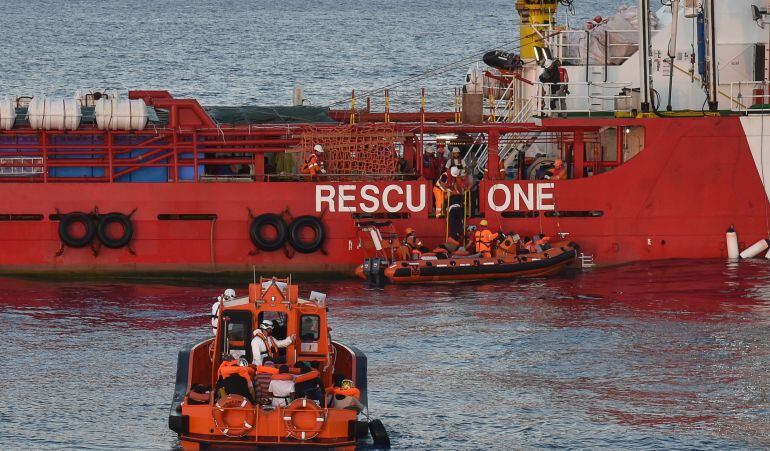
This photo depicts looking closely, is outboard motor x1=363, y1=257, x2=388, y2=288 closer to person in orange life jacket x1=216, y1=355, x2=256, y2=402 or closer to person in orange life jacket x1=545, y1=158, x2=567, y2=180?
person in orange life jacket x1=545, y1=158, x2=567, y2=180

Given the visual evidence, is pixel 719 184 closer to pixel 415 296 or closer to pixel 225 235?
pixel 415 296

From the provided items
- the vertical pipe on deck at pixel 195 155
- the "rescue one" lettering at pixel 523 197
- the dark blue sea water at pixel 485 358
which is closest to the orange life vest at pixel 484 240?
the dark blue sea water at pixel 485 358

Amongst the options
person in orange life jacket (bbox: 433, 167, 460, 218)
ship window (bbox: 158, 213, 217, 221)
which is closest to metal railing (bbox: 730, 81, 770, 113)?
person in orange life jacket (bbox: 433, 167, 460, 218)

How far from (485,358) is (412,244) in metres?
7.56

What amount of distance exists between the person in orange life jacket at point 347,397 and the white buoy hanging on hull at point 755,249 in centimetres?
1656

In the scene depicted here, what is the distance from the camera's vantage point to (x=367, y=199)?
113 feet

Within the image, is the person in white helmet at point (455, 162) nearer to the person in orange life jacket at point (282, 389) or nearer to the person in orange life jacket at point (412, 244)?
the person in orange life jacket at point (412, 244)

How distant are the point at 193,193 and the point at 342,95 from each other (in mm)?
45866

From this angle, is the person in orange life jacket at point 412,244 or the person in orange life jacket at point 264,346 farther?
the person in orange life jacket at point 412,244

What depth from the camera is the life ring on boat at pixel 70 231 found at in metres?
34.2

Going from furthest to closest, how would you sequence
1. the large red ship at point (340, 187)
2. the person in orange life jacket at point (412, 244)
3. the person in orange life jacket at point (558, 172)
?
the person in orange life jacket at point (558, 172), the large red ship at point (340, 187), the person in orange life jacket at point (412, 244)

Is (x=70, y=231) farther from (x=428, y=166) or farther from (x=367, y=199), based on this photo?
(x=428, y=166)

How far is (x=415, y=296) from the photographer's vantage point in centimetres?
3180

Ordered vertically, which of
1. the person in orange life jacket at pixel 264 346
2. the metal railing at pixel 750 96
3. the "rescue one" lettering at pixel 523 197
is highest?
the metal railing at pixel 750 96
